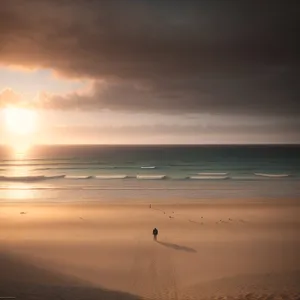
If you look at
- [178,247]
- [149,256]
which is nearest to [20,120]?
[149,256]

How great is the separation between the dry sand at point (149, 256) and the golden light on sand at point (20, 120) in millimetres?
1128

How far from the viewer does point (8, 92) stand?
3545 mm

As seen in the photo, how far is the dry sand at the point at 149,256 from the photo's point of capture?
2.59m

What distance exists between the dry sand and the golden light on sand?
3.70ft

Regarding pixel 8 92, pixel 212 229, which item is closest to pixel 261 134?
pixel 212 229

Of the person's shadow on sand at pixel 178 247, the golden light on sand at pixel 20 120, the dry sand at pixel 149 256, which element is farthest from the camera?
the golden light on sand at pixel 20 120

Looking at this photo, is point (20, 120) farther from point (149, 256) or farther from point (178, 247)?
point (178, 247)

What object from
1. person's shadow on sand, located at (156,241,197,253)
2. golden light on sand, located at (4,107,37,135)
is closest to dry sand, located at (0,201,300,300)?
person's shadow on sand, located at (156,241,197,253)

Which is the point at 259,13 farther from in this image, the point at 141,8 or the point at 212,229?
the point at 212,229

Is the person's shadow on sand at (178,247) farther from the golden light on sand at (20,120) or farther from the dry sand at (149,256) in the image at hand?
the golden light on sand at (20,120)

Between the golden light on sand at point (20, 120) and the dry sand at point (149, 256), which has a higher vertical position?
the golden light on sand at point (20, 120)

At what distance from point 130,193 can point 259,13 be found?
482 centimetres

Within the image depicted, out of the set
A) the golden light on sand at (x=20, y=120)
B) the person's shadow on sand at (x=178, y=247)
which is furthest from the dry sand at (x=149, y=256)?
the golden light on sand at (x=20, y=120)

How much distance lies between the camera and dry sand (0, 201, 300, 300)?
2.59 m
